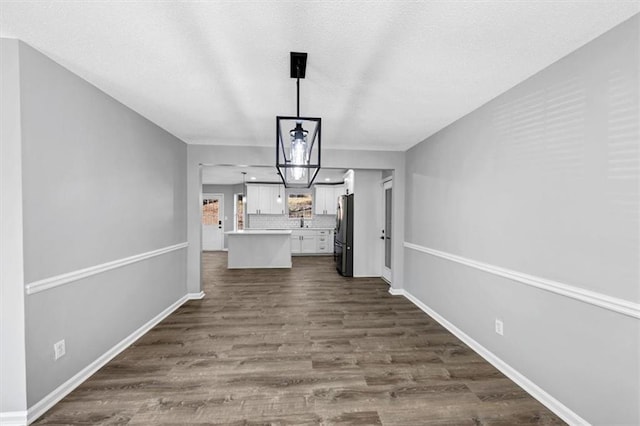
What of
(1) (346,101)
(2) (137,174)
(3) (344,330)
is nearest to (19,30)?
(2) (137,174)

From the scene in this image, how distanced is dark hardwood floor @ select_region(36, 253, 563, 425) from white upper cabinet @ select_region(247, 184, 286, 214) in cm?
547

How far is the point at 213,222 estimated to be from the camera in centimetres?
989

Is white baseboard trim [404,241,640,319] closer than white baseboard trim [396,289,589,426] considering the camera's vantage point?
Yes

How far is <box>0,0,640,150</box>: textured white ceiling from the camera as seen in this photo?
1.51 meters

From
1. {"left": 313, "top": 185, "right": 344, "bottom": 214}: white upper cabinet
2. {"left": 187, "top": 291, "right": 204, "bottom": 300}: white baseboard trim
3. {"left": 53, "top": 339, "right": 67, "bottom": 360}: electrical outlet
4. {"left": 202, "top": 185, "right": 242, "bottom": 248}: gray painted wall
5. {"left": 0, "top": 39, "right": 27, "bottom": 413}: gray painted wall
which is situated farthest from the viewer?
{"left": 202, "top": 185, "right": 242, "bottom": 248}: gray painted wall

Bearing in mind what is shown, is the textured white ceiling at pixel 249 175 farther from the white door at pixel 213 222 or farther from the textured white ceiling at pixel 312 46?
the textured white ceiling at pixel 312 46

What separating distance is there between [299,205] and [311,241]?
4.41 ft

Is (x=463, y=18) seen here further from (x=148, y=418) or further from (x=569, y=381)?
(x=148, y=418)

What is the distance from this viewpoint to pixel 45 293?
6.39ft

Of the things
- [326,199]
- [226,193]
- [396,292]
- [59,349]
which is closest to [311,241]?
[326,199]

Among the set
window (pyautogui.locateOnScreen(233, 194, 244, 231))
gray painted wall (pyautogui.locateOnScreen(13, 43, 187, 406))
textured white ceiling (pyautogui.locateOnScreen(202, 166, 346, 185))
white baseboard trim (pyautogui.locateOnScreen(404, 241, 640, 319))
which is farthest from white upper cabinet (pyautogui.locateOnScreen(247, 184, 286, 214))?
white baseboard trim (pyautogui.locateOnScreen(404, 241, 640, 319))

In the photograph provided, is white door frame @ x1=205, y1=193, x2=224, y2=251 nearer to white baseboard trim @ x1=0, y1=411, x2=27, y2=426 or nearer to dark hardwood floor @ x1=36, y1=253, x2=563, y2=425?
dark hardwood floor @ x1=36, y1=253, x2=563, y2=425

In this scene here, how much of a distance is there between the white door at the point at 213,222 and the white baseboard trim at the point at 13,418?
818cm

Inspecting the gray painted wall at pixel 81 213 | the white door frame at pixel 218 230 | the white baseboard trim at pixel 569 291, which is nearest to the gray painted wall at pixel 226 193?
the white door frame at pixel 218 230
